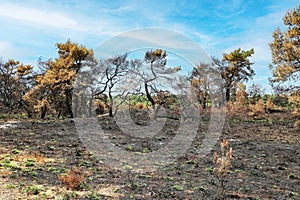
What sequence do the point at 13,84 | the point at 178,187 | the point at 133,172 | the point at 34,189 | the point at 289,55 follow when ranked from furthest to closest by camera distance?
1. the point at 13,84
2. the point at 289,55
3. the point at 133,172
4. the point at 178,187
5. the point at 34,189

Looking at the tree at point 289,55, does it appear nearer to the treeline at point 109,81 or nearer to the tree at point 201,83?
the treeline at point 109,81

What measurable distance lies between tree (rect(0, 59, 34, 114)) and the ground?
16.1m

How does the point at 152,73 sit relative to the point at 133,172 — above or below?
above

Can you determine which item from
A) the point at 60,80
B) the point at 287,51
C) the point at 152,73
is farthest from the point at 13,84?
the point at 287,51

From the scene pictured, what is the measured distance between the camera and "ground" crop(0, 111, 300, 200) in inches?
297

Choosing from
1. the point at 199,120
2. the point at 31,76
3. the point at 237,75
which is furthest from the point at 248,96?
the point at 31,76

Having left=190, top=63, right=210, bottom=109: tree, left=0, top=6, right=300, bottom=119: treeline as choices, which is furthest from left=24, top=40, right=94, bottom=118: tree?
left=190, top=63, right=210, bottom=109: tree

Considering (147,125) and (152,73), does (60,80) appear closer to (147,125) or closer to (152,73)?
(152,73)

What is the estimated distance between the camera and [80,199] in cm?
674

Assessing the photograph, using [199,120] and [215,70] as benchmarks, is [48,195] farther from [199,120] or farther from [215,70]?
[215,70]

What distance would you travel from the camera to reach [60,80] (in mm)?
28141

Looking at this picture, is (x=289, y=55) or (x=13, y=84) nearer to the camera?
(x=289, y=55)

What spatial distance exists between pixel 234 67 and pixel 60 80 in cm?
2159

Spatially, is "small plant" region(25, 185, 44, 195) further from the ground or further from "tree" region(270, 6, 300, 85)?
"tree" region(270, 6, 300, 85)
